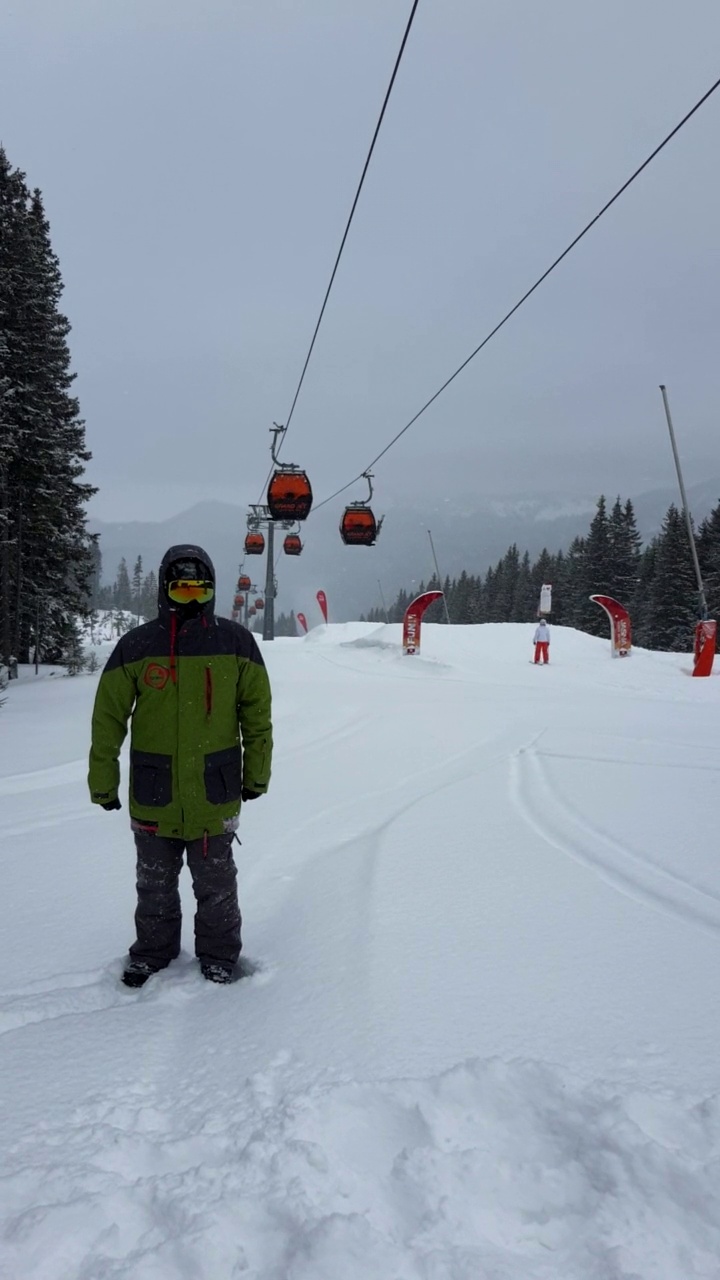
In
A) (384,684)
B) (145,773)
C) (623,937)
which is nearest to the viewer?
(145,773)

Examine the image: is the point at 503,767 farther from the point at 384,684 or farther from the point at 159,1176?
the point at 384,684

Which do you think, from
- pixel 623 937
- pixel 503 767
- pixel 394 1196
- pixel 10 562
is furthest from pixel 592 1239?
pixel 10 562

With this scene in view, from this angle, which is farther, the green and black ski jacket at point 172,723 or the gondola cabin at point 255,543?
the gondola cabin at point 255,543

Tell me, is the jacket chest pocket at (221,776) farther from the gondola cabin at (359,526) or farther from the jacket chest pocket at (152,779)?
the gondola cabin at (359,526)

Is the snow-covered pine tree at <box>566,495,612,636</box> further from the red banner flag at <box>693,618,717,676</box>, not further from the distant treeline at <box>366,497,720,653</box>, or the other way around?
the red banner flag at <box>693,618,717,676</box>

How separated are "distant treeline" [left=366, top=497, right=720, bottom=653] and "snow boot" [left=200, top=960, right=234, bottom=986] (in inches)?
1655

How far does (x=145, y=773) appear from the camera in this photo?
2.89 metres

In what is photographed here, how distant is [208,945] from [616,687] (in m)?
14.9

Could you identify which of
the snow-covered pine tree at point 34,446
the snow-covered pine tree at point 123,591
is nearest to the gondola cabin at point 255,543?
the snow-covered pine tree at point 34,446

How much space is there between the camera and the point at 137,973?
295 cm

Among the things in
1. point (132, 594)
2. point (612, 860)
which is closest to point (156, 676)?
point (612, 860)

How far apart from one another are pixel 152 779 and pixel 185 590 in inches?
34.0

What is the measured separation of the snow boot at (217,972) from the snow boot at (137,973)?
253 millimetres

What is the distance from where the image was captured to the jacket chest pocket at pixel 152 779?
287 cm
